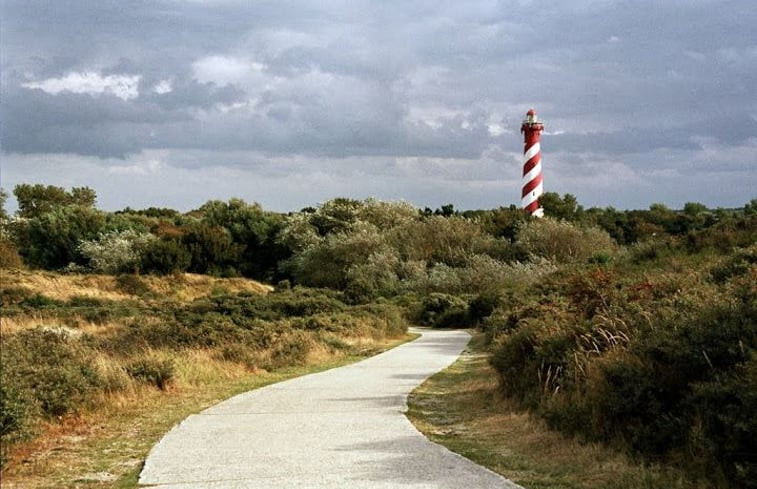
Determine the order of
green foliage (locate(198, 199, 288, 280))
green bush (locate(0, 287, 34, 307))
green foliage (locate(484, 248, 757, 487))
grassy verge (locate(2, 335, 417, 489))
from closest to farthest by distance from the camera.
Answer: green foliage (locate(484, 248, 757, 487)), grassy verge (locate(2, 335, 417, 489)), green bush (locate(0, 287, 34, 307)), green foliage (locate(198, 199, 288, 280))

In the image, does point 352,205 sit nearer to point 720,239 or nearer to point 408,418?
point 720,239

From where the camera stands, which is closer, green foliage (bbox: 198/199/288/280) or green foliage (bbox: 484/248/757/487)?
green foliage (bbox: 484/248/757/487)

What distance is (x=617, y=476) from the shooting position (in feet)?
23.6

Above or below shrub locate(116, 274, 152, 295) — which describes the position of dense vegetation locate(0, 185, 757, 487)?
above

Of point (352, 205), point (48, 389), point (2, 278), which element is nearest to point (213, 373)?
point (48, 389)

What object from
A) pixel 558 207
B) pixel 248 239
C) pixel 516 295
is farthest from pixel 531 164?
pixel 516 295

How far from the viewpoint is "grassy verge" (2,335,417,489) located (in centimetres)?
726

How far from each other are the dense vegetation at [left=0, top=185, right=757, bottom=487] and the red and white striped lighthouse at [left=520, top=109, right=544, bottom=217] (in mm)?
4570

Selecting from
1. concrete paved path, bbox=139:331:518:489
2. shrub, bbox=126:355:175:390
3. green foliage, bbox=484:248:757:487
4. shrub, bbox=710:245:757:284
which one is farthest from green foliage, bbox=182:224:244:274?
green foliage, bbox=484:248:757:487

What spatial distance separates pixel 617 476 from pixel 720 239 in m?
24.7

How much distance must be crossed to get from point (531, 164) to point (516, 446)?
5303cm

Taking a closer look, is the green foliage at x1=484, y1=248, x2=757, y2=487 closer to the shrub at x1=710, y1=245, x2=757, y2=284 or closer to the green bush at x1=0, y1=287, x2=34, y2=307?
the shrub at x1=710, y1=245, x2=757, y2=284

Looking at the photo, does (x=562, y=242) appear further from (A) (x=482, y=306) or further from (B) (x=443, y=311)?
(A) (x=482, y=306)

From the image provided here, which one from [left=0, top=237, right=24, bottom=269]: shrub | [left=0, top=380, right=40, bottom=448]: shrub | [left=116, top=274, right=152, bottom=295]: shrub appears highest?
[left=0, top=237, right=24, bottom=269]: shrub
